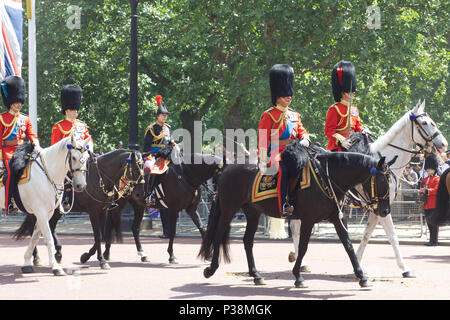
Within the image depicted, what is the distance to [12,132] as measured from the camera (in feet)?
40.7

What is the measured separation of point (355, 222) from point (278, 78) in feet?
38.6

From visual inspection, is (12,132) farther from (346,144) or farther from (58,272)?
(346,144)

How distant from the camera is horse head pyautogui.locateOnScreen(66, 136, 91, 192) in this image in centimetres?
1173

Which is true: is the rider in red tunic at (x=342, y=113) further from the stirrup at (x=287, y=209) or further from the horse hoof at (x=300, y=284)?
the horse hoof at (x=300, y=284)

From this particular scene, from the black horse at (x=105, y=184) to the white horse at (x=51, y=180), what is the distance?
1.30 meters

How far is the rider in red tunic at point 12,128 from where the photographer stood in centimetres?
1224

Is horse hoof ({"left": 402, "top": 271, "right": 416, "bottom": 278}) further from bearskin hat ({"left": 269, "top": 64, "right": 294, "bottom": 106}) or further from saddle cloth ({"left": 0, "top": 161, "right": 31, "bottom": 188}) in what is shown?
saddle cloth ({"left": 0, "top": 161, "right": 31, "bottom": 188})

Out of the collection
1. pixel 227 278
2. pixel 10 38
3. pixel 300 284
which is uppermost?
pixel 10 38

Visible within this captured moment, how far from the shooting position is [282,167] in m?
10.4

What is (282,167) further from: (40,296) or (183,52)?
(183,52)

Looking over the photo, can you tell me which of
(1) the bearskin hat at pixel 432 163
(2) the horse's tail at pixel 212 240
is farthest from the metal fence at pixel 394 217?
(2) the horse's tail at pixel 212 240

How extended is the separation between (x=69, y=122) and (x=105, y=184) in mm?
1378

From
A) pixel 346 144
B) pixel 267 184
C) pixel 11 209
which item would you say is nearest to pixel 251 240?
pixel 267 184
